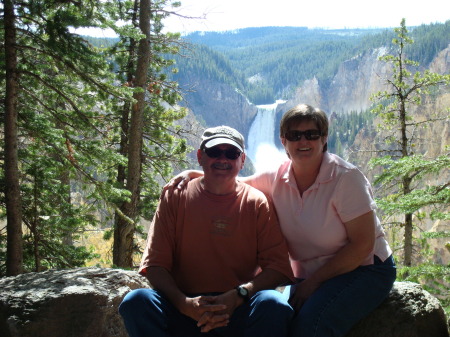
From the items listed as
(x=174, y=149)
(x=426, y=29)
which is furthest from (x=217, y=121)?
(x=174, y=149)

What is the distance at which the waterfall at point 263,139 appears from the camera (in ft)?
327

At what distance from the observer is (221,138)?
2670 millimetres

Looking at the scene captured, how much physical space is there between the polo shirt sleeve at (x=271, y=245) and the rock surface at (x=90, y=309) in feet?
2.08

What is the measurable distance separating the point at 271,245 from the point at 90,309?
1472mm

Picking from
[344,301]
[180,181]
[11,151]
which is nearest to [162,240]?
[180,181]

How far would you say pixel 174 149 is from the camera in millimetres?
10531

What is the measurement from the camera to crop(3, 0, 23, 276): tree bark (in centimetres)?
530

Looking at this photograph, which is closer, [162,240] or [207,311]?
[207,311]

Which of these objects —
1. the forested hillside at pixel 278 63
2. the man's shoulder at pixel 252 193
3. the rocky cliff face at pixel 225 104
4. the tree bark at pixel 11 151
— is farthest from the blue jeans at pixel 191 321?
the rocky cliff face at pixel 225 104

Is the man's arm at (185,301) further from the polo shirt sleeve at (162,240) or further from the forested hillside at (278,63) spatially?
the forested hillside at (278,63)

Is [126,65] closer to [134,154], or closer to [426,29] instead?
[134,154]

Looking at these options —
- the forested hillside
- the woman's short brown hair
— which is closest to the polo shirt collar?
the woman's short brown hair

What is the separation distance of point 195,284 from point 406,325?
1337 millimetres

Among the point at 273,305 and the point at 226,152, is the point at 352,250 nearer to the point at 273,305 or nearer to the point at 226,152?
the point at 273,305
